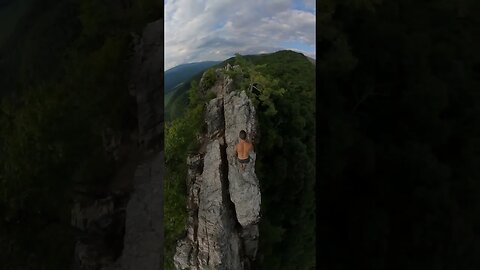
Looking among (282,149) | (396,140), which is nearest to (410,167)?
(396,140)

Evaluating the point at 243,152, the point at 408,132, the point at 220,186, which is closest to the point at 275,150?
the point at 243,152

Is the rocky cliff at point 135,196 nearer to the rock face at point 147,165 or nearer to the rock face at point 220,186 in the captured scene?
the rock face at point 147,165

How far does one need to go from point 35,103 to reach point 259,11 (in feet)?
5.86

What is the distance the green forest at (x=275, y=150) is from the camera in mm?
3438

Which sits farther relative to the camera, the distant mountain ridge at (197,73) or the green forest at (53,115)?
the distant mountain ridge at (197,73)

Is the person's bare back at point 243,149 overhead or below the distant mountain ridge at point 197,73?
below

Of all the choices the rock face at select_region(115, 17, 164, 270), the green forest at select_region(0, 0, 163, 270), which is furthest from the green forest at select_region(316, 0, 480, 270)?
the green forest at select_region(0, 0, 163, 270)

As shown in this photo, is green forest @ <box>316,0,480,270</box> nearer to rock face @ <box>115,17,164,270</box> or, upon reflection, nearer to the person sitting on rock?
the person sitting on rock

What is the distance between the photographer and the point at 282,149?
3.55 meters

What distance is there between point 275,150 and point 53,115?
163cm

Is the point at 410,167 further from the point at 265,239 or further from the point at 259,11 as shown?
the point at 259,11

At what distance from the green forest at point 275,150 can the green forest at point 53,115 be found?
0.99 meters

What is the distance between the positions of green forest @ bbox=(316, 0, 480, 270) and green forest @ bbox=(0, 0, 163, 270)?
120 cm

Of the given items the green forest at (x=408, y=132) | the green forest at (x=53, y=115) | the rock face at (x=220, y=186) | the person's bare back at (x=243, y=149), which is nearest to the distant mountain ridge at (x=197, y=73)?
the rock face at (x=220, y=186)
